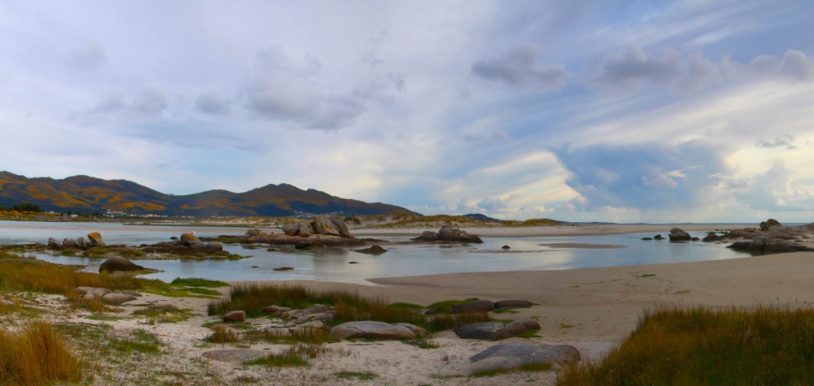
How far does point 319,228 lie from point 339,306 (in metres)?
60.0

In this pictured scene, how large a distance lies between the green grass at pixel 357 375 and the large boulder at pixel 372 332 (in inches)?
149

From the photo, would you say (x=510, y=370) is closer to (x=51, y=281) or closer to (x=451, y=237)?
(x=51, y=281)

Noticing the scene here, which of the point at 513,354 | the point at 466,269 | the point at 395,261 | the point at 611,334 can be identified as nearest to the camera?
the point at 513,354

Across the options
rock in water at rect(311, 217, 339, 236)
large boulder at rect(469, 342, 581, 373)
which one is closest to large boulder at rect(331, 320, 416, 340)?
large boulder at rect(469, 342, 581, 373)

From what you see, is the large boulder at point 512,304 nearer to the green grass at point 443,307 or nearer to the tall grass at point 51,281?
the green grass at point 443,307

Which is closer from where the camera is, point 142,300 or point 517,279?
point 142,300

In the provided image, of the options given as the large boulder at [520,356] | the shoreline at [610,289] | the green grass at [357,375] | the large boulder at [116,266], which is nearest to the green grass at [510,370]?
the large boulder at [520,356]

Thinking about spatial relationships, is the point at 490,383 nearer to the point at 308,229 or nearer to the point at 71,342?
the point at 71,342

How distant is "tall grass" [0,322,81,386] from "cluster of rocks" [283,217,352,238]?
219 ft

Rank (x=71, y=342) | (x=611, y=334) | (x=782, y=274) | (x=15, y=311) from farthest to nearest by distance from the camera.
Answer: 1. (x=782, y=274)
2. (x=611, y=334)
3. (x=15, y=311)
4. (x=71, y=342)

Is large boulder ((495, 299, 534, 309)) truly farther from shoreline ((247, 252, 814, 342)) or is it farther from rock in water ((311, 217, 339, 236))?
rock in water ((311, 217, 339, 236))

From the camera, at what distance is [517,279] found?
2906 centimetres

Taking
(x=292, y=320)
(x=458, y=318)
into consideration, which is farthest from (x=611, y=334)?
(x=292, y=320)

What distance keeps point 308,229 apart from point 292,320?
6068 cm
